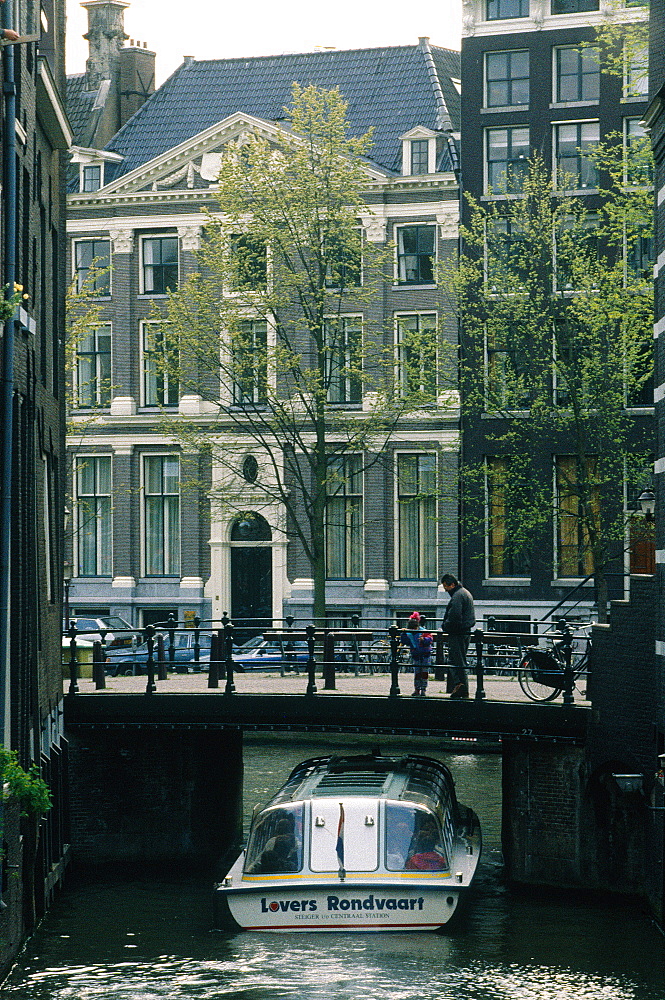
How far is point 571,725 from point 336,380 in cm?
2390

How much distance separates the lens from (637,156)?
106 feet

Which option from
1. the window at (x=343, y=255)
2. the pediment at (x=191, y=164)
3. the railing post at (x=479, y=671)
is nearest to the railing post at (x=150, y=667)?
the railing post at (x=479, y=671)

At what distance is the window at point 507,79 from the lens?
4312 cm

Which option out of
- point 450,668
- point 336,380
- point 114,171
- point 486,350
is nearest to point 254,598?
point 336,380

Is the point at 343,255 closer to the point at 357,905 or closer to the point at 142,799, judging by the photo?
the point at 142,799

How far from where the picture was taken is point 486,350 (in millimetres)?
42156

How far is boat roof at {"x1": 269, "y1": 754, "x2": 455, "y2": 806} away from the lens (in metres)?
21.0

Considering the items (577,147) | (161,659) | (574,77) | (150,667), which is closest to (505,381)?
(577,147)

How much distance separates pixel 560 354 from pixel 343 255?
5785 millimetres

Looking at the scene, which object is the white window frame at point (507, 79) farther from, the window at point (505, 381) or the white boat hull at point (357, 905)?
the white boat hull at point (357, 905)

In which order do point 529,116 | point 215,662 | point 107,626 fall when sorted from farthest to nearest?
point 107,626
point 529,116
point 215,662

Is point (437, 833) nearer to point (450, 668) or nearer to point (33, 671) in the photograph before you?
point (450, 668)

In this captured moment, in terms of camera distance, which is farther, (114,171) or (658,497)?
(114,171)

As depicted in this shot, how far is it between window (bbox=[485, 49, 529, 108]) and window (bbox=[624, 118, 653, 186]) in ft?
10.2
